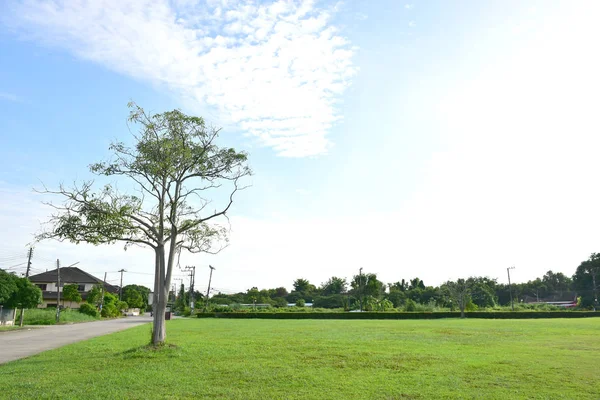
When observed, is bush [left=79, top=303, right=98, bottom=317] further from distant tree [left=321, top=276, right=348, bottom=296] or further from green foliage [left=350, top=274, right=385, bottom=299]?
distant tree [left=321, top=276, right=348, bottom=296]

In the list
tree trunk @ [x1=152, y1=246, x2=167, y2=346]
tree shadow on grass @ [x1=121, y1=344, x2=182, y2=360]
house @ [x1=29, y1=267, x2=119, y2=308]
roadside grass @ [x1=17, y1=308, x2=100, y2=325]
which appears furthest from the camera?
house @ [x1=29, y1=267, x2=119, y2=308]

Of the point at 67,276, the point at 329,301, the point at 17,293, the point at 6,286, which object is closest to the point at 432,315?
the point at 17,293

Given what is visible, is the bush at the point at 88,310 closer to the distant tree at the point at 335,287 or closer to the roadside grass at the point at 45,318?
the roadside grass at the point at 45,318

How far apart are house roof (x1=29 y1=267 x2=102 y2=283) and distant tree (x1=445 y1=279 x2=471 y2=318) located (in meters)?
50.0

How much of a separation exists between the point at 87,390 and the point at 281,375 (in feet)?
11.4

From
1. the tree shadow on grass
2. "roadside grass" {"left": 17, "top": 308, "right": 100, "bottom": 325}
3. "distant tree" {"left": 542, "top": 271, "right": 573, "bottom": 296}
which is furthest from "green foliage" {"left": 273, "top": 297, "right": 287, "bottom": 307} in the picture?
the tree shadow on grass

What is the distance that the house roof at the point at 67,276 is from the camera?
61.1 metres

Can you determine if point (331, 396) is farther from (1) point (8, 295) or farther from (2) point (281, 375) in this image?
(1) point (8, 295)

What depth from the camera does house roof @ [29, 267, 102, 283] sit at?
61125mm

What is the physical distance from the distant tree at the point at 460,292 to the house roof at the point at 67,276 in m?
50.0

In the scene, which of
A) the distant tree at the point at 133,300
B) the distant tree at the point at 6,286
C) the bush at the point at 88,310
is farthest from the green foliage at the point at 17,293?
the distant tree at the point at 133,300

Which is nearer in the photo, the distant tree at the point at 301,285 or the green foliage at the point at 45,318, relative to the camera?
the green foliage at the point at 45,318

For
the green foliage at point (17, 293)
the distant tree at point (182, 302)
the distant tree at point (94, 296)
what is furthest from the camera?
the distant tree at point (182, 302)

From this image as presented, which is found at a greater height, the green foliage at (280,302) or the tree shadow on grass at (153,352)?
the green foliage at (280,302)
